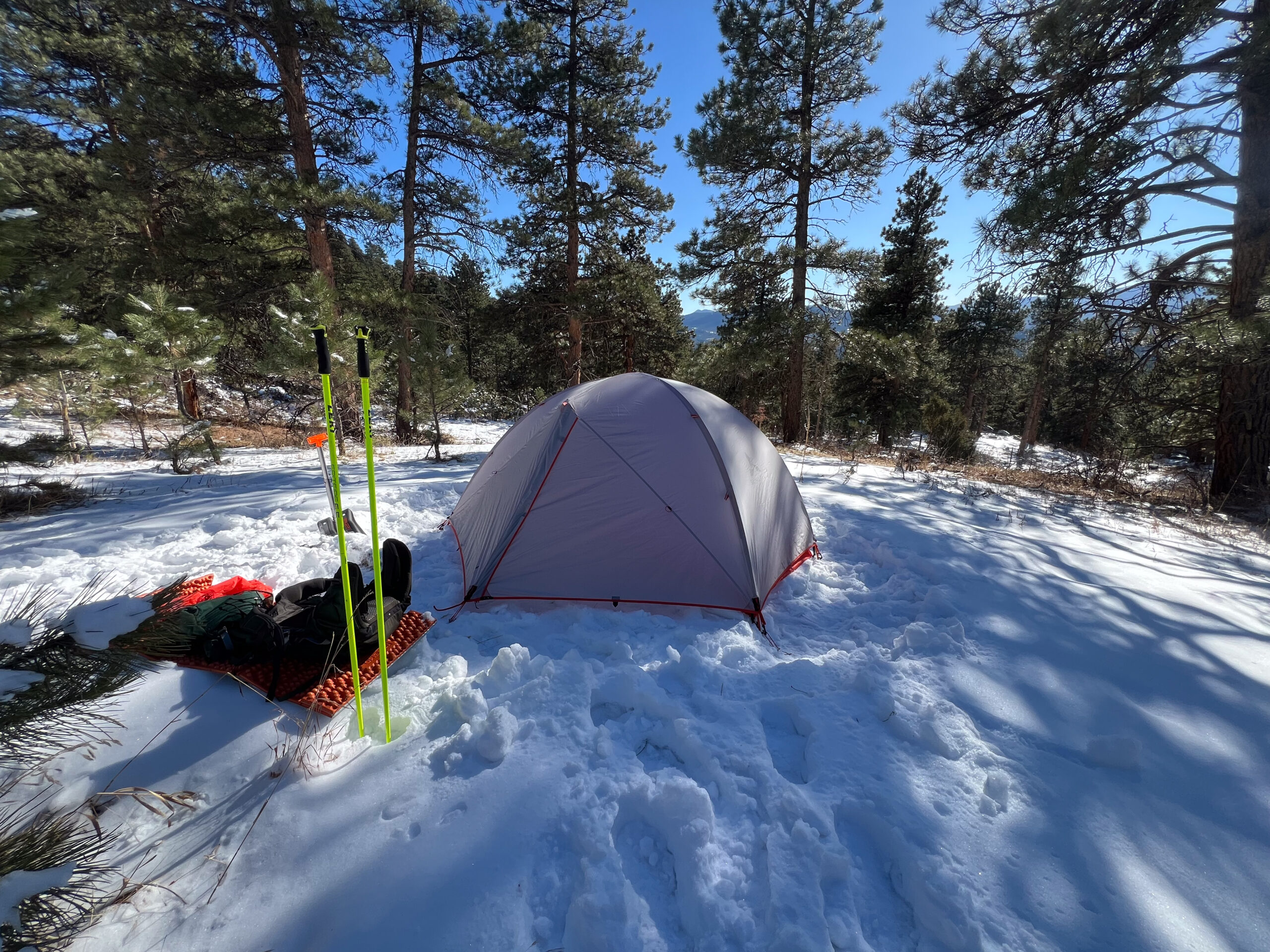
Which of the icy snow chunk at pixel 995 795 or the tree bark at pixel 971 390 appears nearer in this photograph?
the icy snow chunk at pixel 995 795

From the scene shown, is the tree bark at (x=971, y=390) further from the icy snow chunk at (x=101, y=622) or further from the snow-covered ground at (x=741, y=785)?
the icy snow chunk at (x=101, y=622)

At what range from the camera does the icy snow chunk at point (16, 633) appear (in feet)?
3.72

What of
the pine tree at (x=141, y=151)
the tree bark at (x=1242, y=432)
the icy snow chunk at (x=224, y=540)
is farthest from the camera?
the pine tree at (x=141, y=151)

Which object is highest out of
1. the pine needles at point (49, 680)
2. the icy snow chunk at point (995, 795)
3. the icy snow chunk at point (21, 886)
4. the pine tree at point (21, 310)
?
the pine tree at point (21, 310)

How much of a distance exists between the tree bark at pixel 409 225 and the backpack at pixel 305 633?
24.1 ft

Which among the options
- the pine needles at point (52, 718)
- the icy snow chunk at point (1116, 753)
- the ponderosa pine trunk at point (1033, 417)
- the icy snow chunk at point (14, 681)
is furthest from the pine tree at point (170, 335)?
the ponderosa pine trunk at point (1033, 417)

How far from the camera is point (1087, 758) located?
2195 mm

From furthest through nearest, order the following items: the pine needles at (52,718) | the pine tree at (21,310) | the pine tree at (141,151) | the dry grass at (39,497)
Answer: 1. the pine tree at (141,151)
2. the dry grass at (39,497)
3. the pine tree at (21,310)
4. the pine needles at (52,718)

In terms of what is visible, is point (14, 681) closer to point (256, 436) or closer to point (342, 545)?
point (342, 545)

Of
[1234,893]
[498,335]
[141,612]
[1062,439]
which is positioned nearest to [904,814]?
[1234,893]

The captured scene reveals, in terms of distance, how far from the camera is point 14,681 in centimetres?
111

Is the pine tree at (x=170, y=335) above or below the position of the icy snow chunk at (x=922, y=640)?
above

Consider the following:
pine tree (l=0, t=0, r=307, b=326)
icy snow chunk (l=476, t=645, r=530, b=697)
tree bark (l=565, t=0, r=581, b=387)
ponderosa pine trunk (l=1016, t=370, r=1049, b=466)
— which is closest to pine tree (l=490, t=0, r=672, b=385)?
tree bark (l=565, t=0, r=581, b=387)

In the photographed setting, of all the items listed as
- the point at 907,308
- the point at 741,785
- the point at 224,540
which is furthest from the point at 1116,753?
the point at 907,308
